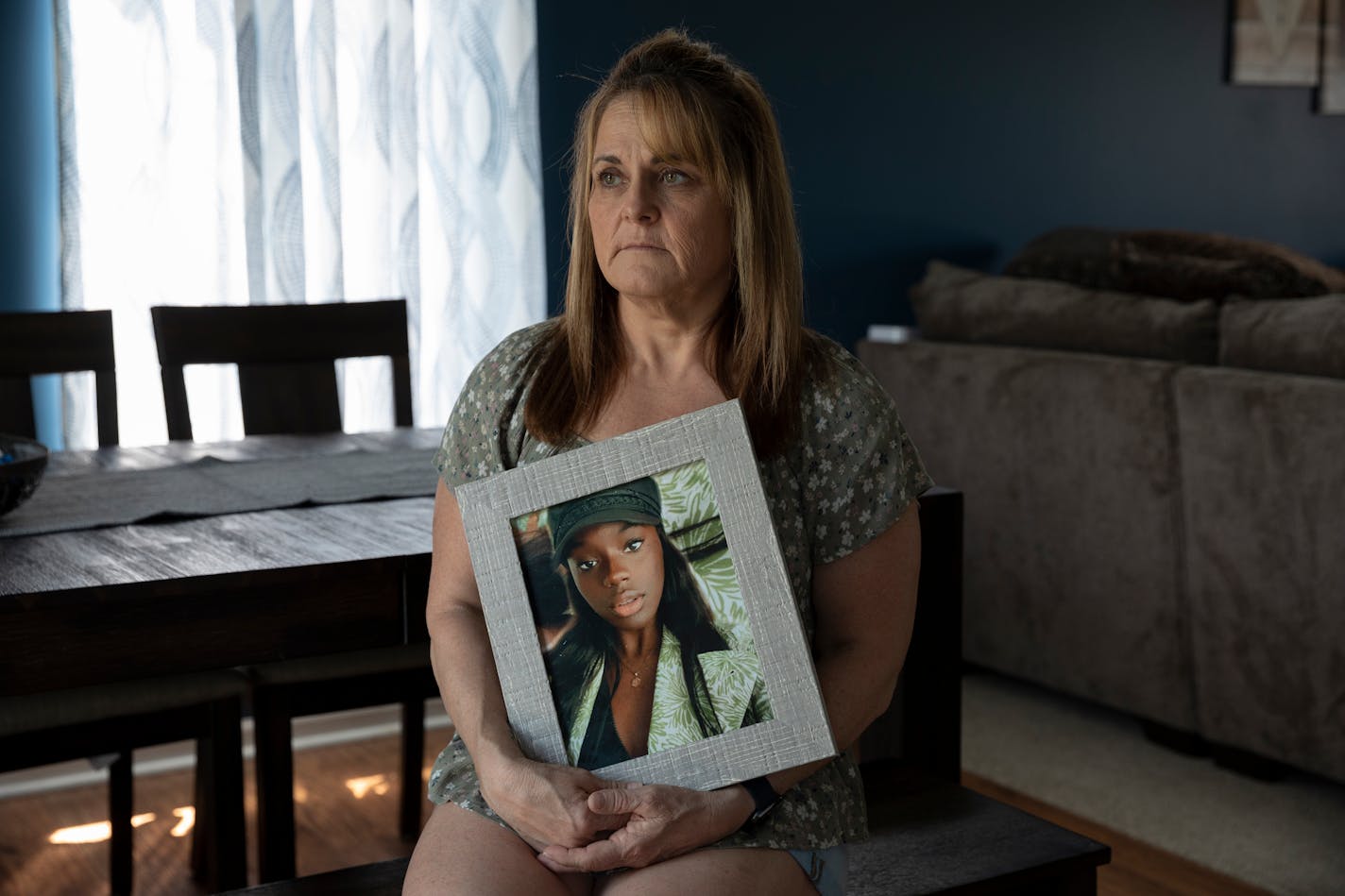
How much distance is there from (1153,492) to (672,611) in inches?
75.3

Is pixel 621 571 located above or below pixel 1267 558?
above

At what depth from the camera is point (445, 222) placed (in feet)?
11.1

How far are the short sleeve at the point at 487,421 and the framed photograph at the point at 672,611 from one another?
0.41 ft

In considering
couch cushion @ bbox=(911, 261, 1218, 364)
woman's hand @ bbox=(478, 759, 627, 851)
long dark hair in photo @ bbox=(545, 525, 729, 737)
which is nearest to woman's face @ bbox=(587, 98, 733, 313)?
long dark hair in photo @ bbox=(545, 525, 729, 737)

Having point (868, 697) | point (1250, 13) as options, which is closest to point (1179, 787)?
point (868, 697)

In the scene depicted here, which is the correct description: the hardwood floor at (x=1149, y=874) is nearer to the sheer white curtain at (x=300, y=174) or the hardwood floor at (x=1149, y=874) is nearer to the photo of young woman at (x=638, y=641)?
the photo of young woman at (x=638, y=641)

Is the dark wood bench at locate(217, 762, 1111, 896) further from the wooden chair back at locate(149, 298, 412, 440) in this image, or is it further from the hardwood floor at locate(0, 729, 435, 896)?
the wooden chair back at locate(149, 298, 412, 440)

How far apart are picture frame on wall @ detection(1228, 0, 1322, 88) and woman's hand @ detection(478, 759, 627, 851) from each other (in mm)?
4225

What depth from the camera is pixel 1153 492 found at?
9.12 ft

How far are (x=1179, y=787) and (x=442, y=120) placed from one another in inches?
84.2

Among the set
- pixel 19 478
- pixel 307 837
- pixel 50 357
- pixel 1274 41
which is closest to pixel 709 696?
pixel 19 478

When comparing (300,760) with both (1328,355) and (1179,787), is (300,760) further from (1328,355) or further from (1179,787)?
(1328,355)

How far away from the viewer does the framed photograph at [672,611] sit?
43.4 inches

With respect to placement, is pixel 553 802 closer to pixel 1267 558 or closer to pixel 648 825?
pixel 648 825
